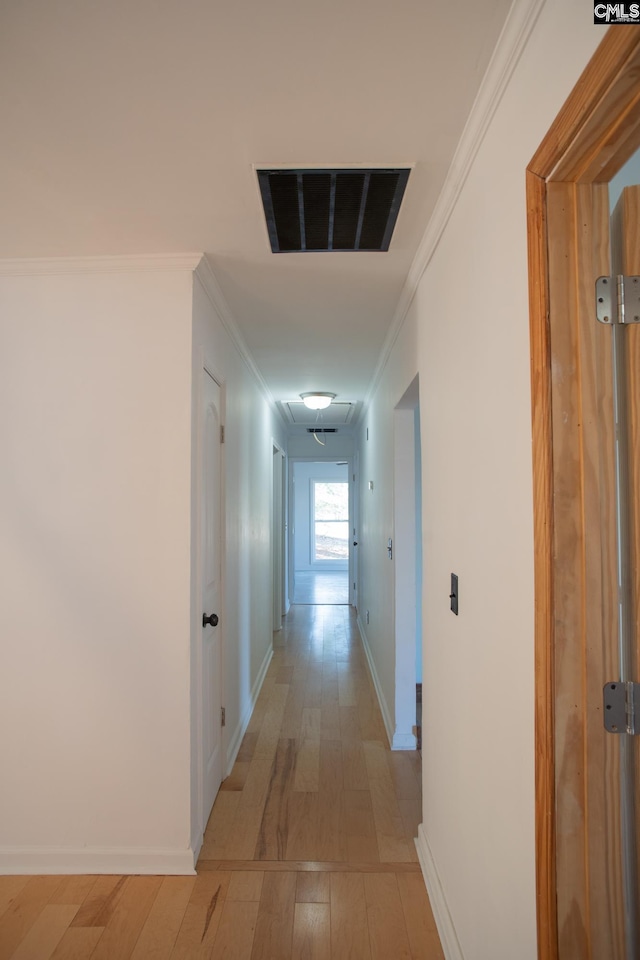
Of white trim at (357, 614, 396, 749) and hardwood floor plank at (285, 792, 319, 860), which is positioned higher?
white trim at (357, 614, 396, 749)

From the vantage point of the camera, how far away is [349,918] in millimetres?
2076

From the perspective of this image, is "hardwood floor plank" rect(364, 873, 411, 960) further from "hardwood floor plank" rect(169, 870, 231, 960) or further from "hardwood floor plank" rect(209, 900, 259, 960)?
"hardwood floor plank" rect(169, 870, 231, 960)

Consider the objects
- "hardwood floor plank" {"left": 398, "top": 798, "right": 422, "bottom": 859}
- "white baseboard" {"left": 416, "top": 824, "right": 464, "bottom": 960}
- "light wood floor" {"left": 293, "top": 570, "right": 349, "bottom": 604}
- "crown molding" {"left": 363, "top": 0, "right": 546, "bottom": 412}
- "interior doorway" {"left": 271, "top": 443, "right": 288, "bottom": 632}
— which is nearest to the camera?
"crown molding" {"left": 363, "top": 0, "right": 546, "bottom": 412}

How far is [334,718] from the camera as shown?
4020 mm

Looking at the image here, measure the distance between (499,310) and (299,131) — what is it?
76 centimetres

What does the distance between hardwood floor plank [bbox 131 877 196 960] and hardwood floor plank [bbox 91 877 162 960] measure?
0.07 ft

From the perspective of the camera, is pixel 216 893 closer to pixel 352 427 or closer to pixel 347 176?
pixel 347 176

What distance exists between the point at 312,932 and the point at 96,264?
266cm

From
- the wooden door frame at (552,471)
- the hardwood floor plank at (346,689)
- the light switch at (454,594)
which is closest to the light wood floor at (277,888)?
the hardwood floor plank at (346,689)

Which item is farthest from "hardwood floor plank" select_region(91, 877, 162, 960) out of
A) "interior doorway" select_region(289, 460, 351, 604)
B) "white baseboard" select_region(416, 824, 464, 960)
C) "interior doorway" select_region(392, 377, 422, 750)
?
"interior doorway" select_region(289, 460, 351, 604)

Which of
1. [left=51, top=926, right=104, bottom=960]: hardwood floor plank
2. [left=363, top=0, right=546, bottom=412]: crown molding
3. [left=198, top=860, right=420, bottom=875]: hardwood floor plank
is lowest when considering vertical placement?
[left=198, top=860, right=420, bottom=875]: hardwood floor plank

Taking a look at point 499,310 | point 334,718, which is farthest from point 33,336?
point 334,718

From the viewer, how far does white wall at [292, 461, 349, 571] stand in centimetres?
1309

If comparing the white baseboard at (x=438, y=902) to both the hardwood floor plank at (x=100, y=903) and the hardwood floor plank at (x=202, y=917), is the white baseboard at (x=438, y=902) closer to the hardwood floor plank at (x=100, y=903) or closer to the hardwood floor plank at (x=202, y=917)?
the hardwood floor plank at (x=202, y=917)
